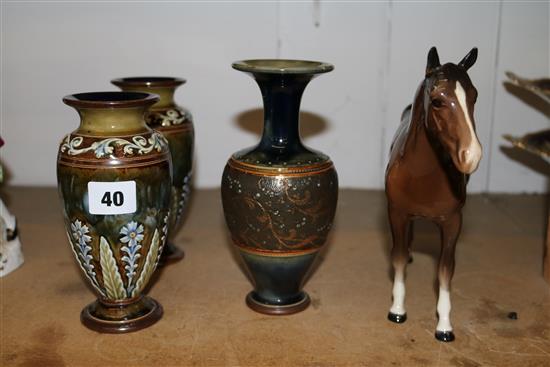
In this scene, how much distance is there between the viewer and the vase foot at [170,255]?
2035mm

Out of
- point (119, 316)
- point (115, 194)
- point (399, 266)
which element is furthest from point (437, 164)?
point (119, 316)

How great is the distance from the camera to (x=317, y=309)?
176 cm

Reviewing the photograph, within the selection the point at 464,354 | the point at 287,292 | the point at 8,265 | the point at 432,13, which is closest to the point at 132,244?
the point at 287,292

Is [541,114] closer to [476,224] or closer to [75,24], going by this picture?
[476,224]

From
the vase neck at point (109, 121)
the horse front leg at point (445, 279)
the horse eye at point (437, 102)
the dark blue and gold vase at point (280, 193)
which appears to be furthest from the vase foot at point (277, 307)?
the horse eye at point (437, 102)

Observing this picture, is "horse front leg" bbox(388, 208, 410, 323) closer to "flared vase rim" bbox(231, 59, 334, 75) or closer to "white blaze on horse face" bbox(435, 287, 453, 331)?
"white blaze on horse face" bbox(435, 287, 453, 331)

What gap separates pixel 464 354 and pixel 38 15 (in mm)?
1912

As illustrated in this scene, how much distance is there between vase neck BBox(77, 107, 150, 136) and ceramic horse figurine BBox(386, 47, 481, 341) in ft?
1.92

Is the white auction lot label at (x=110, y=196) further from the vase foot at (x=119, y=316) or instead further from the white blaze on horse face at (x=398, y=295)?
the white blaze on horse face at (x=398, y=295)

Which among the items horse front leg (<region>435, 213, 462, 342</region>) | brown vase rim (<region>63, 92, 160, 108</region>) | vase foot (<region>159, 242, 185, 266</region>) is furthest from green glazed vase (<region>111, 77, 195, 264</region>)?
horse front leg (<region>435, 213, 462, 342</region>)

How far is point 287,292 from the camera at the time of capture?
174 centimetres

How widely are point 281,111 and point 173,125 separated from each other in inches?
15.0

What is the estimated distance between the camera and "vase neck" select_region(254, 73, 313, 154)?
5.34 feet

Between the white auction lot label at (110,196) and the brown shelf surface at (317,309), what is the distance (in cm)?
30
